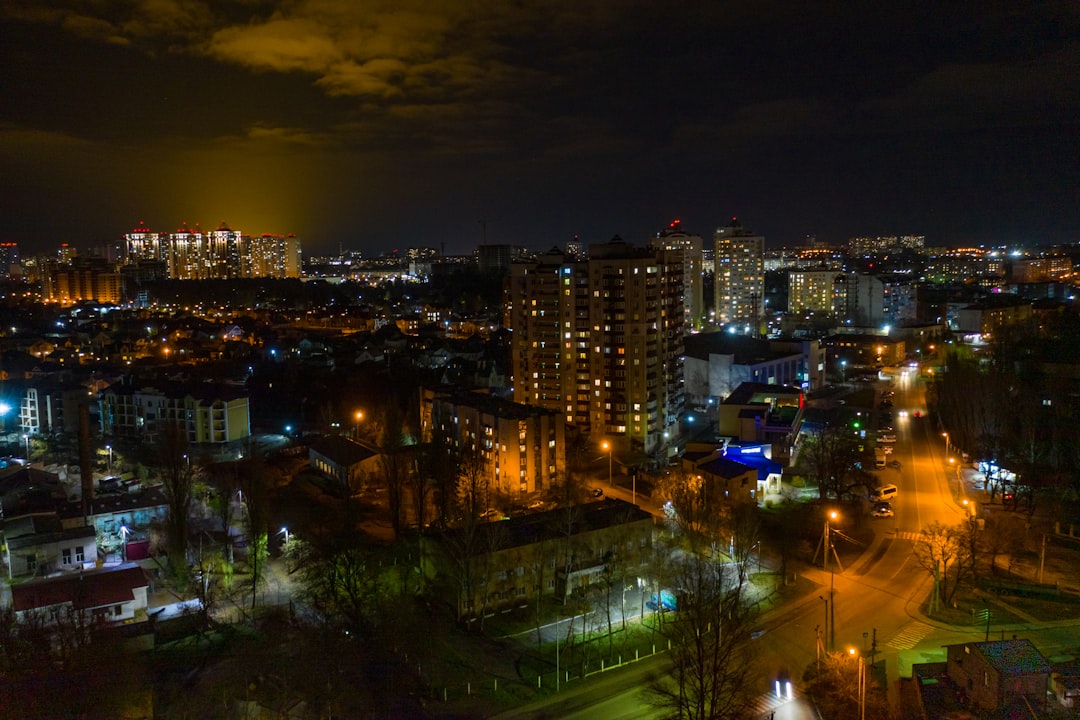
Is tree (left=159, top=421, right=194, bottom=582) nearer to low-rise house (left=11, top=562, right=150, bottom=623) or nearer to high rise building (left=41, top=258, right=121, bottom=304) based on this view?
low-rise house (left=11, top=562, right=150, bottom=623)

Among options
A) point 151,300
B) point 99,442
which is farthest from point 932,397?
point 151,300

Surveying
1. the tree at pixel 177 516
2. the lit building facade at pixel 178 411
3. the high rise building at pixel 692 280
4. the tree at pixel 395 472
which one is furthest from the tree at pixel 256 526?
the high rise building at pixel 692 280

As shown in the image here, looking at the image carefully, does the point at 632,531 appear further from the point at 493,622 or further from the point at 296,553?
the point at 296,553

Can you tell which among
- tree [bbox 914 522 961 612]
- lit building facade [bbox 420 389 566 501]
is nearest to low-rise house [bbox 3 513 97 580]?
lit building facade [bbox 420 389 566 501]

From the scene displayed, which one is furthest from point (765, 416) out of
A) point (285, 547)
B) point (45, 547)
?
point (45, 547)

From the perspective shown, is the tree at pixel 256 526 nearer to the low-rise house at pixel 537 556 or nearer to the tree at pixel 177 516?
the tree at pixel 177 516

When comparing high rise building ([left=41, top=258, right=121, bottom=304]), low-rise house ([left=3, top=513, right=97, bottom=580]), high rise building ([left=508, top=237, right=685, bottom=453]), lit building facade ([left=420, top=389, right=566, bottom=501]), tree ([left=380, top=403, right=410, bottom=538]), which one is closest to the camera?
low-rise house ([left=3, top=513, right=97, bottom=580])

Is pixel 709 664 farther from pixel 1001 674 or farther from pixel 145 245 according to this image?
pixel 145 245
